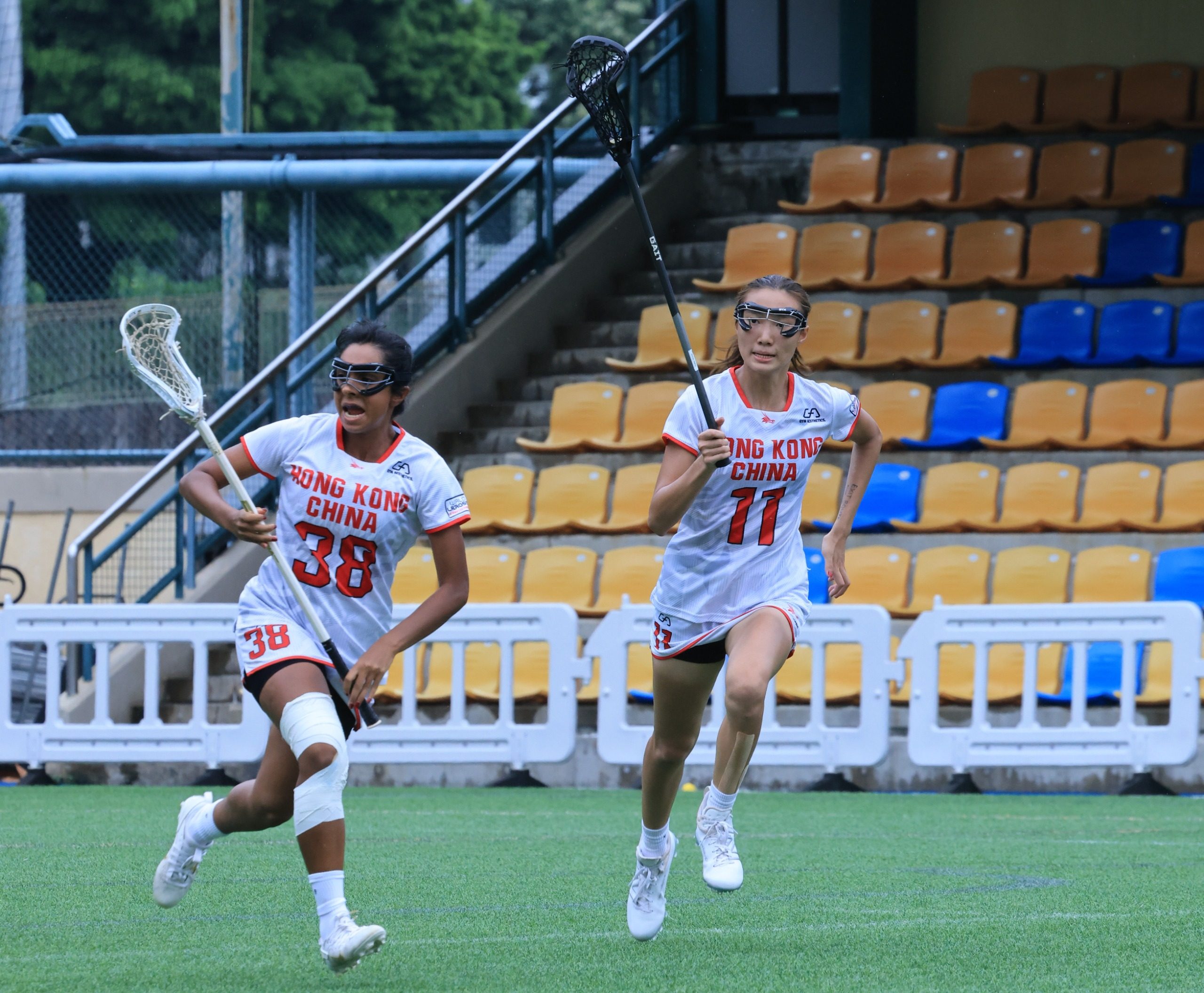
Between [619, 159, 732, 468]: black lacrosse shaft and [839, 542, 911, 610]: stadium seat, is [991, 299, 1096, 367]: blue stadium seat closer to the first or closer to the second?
[839, 542, 911, 610]: stadium seat

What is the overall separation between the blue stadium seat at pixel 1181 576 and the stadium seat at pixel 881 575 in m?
1.73

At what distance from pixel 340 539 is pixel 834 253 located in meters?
12.1

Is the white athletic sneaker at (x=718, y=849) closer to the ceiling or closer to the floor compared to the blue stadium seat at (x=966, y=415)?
closer to the floor

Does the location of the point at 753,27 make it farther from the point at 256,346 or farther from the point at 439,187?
the point at 256,346

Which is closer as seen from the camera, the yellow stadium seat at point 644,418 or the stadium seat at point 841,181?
the yellow stadium seat at point 644,418

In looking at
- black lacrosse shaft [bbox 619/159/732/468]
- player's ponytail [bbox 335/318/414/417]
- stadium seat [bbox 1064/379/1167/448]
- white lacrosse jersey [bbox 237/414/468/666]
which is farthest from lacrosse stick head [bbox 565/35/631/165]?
stadium seat [bbox 1064/379/1167/448]

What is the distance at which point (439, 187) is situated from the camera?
677 inches

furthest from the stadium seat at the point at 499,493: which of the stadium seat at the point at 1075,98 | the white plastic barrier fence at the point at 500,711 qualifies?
the stadium seat at the point at 1075,98

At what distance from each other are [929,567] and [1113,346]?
4.00 metres

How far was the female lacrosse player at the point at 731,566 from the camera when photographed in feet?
18.3

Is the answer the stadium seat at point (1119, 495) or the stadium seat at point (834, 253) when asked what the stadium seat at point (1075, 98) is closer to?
the stadium seat at point (834, 253)

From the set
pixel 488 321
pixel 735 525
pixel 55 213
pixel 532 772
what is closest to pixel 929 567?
pixel 532 772

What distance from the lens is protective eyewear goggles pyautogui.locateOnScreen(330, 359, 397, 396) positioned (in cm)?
516

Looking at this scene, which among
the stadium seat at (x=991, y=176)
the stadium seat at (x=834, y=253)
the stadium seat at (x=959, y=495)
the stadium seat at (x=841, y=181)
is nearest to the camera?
the stadium seat at (x=959, y=495)
